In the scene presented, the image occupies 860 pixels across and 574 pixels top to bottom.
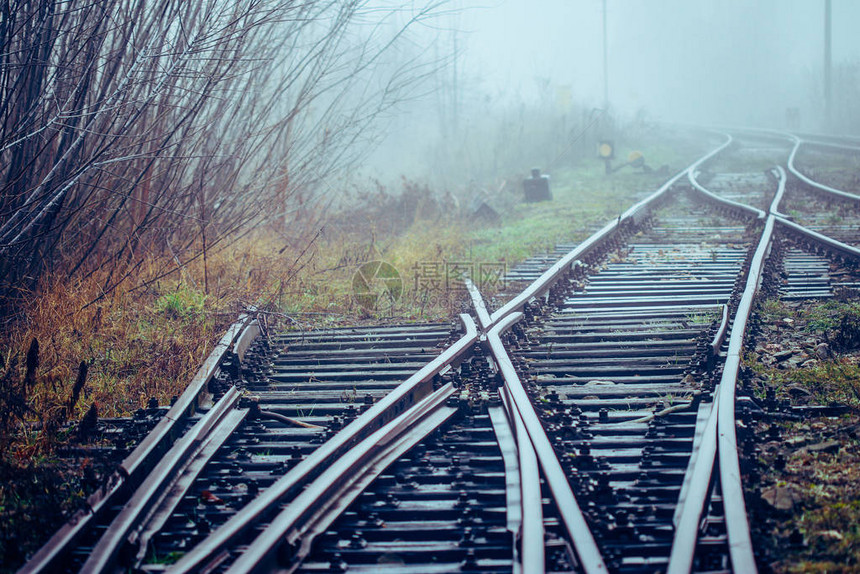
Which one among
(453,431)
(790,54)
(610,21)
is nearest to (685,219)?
(453,431)

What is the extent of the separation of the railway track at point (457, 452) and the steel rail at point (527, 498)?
0.04ft

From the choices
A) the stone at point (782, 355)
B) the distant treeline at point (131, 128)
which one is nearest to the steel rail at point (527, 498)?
the stone at point (782, 355)

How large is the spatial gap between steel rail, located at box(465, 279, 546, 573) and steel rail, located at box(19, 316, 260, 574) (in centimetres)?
176

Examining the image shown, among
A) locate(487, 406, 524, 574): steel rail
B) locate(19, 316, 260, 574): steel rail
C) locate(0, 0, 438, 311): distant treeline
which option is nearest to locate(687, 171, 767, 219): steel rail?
locate(0, 0, 438, 311): distant treeline

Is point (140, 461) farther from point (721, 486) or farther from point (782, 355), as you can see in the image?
point (782, 355)

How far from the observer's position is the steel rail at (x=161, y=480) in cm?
290

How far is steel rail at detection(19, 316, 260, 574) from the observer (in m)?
2.89

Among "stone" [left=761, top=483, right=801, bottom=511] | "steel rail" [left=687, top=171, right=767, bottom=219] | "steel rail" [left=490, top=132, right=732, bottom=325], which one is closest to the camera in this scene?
"stone" [left=761, top=483, right=801, bottom=511]

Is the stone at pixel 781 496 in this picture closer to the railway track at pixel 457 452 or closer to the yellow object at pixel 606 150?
the railway track at pixel 457 452

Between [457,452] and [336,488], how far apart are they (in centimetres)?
74

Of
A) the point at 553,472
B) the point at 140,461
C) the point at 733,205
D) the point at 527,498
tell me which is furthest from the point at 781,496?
the point at 733,205

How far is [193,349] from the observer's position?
5434 mm

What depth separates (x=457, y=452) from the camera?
388 cm

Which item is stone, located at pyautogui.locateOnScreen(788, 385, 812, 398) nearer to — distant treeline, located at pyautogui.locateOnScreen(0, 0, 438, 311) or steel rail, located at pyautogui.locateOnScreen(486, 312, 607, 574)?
steel rail, located at pyautogui.locateOnScreen(486, 312, 607, 574)
